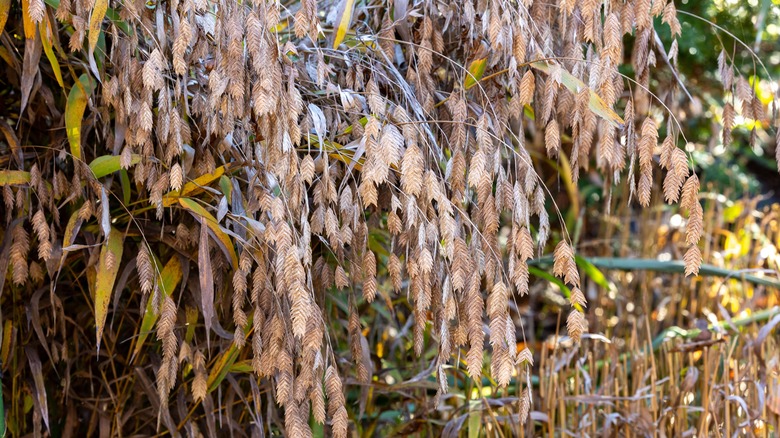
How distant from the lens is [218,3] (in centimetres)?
75

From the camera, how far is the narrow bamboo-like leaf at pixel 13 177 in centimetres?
88

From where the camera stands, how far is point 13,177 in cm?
89

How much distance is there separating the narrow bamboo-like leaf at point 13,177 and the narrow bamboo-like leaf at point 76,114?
0.06m

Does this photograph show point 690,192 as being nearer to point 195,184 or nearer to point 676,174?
point 676,174

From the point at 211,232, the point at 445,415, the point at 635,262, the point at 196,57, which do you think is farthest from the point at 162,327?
the point at 635,262

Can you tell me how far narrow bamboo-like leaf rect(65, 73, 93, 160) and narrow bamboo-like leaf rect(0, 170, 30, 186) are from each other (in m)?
0.06

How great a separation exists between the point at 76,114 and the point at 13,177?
0.33 feet

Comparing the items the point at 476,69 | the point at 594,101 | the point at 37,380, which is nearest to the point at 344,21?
the point at 476,69

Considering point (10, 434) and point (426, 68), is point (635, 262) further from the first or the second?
point (10, 434)

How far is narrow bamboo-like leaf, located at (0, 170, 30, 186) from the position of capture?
877 millimetres

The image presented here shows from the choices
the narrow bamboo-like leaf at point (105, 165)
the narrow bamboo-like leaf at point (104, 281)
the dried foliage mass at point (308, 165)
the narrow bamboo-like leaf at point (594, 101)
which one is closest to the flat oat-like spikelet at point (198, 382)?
the dried foliage mass at point (308, 165)

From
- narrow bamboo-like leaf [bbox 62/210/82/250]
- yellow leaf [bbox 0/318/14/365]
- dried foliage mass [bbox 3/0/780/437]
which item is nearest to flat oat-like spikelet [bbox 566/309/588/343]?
dried foliage mass [bbox 3/0/780/437]

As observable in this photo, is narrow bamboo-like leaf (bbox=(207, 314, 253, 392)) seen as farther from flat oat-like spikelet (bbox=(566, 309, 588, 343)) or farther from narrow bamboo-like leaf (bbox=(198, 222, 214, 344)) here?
flat oat-like spikelet (bbox=(566, 309, 588, 343))

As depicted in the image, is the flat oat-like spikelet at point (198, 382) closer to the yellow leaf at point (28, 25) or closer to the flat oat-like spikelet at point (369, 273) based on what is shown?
the flat oat-like spikelet at point (369, 273)
